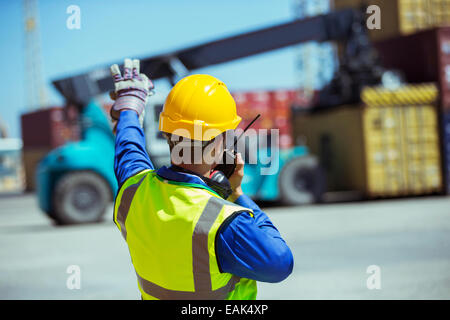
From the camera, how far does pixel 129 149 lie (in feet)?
7.26

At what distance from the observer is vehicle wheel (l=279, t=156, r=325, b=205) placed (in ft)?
40.5

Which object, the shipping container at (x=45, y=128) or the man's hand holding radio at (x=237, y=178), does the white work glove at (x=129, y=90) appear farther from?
the shipping container at (x=45, y=128)

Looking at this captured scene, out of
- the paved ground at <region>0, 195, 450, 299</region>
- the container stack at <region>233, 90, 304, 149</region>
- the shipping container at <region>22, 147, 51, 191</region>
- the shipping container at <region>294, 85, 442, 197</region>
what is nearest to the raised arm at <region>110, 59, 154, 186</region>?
the paved ground at <region>0, 195, 450, 299</region>

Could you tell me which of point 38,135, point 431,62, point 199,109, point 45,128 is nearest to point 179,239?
point 199,109

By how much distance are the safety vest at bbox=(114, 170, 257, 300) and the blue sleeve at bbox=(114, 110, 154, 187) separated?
0.22m

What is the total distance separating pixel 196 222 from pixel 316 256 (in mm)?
5353

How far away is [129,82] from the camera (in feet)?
7.63

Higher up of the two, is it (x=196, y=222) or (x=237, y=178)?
(x=237, y=178)

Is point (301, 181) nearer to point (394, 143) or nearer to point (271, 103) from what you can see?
point (394, 143)

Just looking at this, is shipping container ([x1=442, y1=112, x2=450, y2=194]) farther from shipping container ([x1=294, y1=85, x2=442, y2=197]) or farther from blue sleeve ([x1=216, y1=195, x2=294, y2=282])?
blue sleeve ([x1=216, y1=195, x2=294, y2=282])

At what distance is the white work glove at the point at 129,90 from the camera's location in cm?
232

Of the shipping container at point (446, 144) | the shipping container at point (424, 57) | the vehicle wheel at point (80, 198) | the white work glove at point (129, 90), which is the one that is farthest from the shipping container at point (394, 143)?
the white work glove at point (129, 90)

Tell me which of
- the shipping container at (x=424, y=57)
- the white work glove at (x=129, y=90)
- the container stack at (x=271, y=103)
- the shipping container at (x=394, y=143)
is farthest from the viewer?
the container stack at (x=271, y=103)

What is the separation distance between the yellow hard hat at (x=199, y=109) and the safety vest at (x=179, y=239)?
18cm
